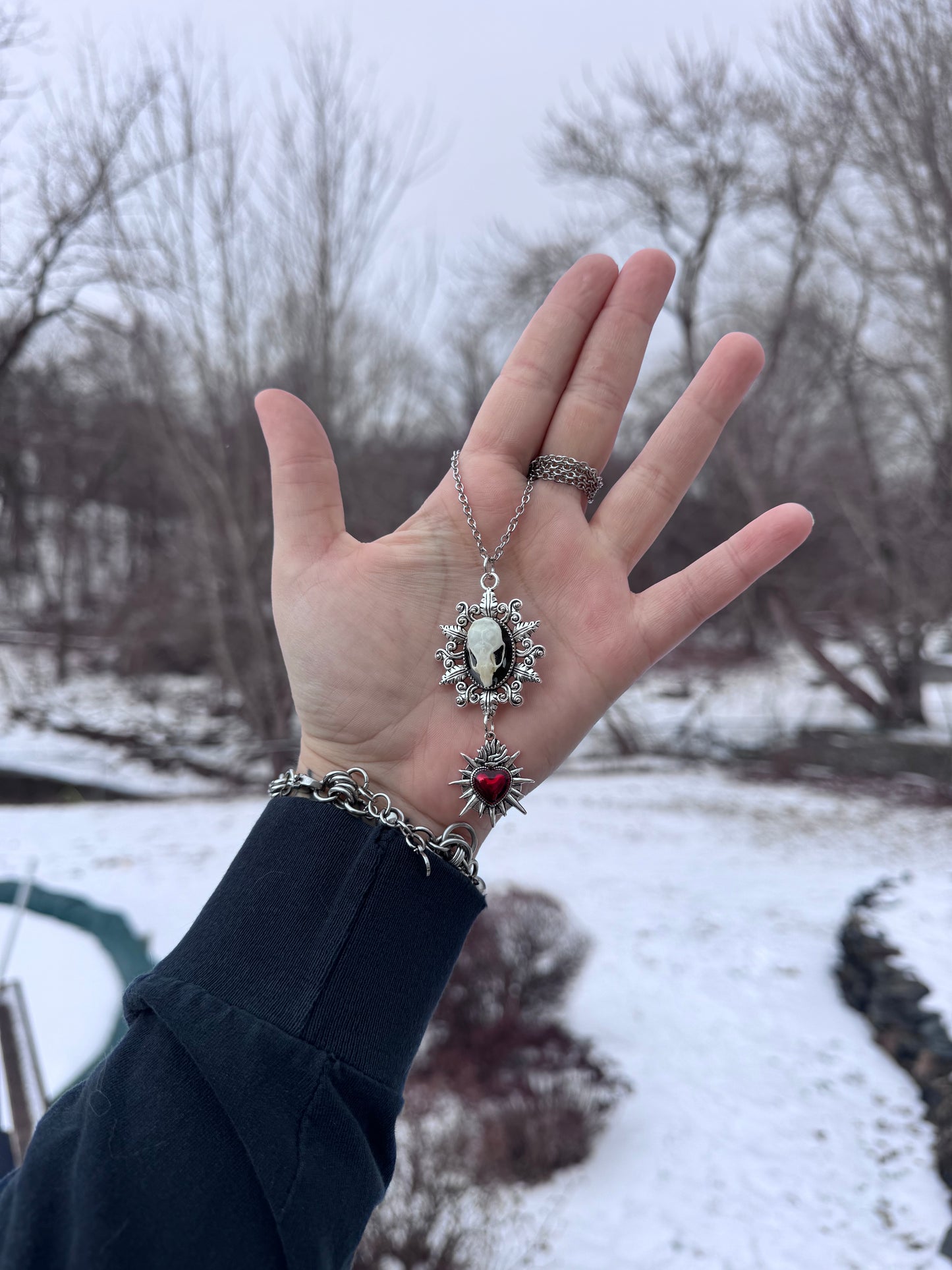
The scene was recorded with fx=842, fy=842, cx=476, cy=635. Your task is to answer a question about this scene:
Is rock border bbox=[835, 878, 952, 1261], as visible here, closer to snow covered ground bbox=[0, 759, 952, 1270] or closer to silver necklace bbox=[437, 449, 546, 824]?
snow covered ground bbox=[0, 759, 952, 1270]

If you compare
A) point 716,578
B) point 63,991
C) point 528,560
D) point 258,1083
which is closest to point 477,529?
point 528,560

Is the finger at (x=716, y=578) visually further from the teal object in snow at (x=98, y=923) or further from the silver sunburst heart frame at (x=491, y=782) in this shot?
the teal object in snow at (x=98, y=923)

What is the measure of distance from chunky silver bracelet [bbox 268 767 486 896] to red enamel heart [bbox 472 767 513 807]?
75 mm

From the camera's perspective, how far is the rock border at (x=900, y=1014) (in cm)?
316

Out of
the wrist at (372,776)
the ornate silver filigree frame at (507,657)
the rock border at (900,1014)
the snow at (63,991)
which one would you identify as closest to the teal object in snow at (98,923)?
the snow at (63,991)

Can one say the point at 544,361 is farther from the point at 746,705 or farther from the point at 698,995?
the point at 746,705

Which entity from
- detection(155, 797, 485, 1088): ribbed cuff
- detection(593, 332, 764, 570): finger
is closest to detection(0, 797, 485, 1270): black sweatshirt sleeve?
detection(155, 797, 485, 1088): ribbed cuff

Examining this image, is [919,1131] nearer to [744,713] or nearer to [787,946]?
[787,946]

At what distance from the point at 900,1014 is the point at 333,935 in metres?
3.84

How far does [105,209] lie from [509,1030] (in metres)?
5.37

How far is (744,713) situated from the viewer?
8.99 meters

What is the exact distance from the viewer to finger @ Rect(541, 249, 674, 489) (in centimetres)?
125

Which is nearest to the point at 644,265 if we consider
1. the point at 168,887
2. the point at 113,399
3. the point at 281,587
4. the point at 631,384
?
the point at 631,384

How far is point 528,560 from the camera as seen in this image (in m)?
1.30
